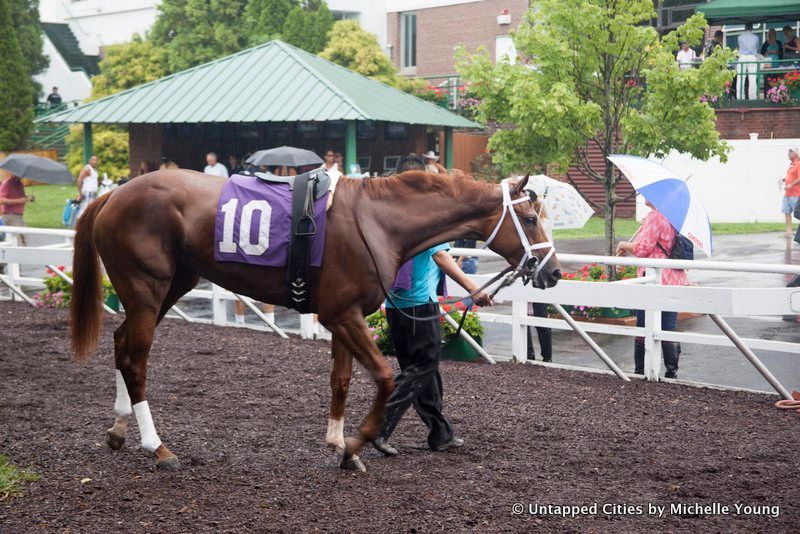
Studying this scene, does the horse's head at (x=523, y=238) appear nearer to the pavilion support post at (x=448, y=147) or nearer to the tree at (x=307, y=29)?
the pavilion support post at (x=448, y=147)

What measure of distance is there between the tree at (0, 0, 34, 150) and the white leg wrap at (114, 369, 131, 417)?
29567 mm

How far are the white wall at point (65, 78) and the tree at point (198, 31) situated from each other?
1073cm

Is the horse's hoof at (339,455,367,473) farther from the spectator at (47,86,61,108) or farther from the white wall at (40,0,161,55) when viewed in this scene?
the white wall at (40,0,161,55)

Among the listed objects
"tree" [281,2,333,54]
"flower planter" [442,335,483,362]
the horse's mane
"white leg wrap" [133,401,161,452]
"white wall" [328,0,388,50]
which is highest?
"white wall" [328,0,388,50]

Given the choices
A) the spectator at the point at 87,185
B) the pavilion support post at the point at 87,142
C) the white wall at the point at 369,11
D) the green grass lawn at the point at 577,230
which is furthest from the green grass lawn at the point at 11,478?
the white wall at the point at 369,11

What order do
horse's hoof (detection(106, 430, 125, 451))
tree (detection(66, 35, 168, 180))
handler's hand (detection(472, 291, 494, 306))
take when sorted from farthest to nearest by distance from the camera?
tree (detection(66, 35, 168, 180))
handler's hand (detection(472, 291, 494, 306))
horse's hoof (detection(106, 430, 125, 451))

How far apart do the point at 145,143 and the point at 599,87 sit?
17.2 m

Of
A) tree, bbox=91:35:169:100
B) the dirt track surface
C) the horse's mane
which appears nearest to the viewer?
the dirt track surface

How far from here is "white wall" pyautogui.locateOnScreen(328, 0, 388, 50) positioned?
39.5m

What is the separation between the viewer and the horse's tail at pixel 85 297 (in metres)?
6.38

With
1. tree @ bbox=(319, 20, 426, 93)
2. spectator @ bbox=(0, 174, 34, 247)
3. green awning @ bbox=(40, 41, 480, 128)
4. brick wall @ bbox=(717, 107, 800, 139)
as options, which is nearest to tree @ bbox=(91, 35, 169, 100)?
tree @ bbox=(319, 20, 426, 93)

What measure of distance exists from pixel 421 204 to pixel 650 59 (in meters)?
8.45

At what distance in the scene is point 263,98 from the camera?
74.5 ft

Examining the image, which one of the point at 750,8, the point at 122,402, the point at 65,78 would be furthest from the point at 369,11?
→ the point at 122,402
